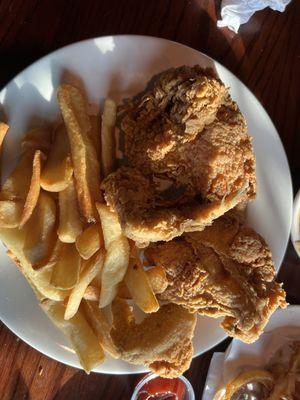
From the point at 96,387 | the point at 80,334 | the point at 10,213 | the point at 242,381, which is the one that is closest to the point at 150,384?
the point at 96,387

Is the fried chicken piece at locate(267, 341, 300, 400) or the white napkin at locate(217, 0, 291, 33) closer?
the white napkin at locate(217, 0, 291, 33)

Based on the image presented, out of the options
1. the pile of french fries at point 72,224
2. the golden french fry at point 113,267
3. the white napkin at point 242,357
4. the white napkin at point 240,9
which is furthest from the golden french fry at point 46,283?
the white napkin at point 240,9

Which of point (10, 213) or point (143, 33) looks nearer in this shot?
point (10, 213)

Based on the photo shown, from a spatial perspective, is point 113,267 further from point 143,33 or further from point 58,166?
point 143,33

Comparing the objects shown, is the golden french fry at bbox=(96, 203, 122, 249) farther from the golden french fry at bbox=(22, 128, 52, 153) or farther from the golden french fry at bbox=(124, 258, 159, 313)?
the golden french fry at bbox=(22, 128, 52, 153)

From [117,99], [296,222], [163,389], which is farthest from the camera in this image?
[163,389]

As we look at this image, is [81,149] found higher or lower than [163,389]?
higher

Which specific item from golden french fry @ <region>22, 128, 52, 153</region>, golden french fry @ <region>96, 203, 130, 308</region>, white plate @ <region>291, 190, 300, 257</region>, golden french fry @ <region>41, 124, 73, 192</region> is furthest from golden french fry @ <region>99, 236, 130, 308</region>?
white plate @ <region>291, 190, 300, 257</region>

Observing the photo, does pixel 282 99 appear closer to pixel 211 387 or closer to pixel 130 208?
pixel 130 208

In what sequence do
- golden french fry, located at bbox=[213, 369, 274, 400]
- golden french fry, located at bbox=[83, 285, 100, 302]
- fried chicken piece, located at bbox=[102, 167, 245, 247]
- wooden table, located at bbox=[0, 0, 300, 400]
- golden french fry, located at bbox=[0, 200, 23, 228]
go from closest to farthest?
1. fried chicken piece, located at bbox=[102, 167, 245, 247]
2. golden french fry, located at bbox=[0, 200, 23, 228]
3. golden french fry, located at bbox=[83, 285, 100, 302]
4. wooden table, located at bbox=[0, 0, 300, 400]
5. golden french fry, located at bbox=[213, 369, 274, 400]
